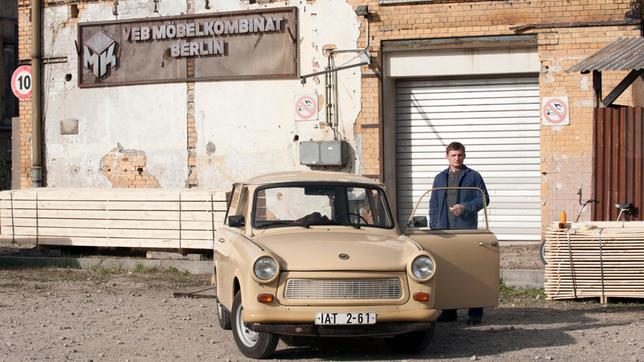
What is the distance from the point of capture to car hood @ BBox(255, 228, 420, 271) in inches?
365

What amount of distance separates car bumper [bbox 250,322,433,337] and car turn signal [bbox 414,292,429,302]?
0.23 meters

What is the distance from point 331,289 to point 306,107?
1231 centimetres

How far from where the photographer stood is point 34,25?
2317cm

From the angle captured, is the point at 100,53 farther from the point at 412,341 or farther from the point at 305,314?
the point at 305,314

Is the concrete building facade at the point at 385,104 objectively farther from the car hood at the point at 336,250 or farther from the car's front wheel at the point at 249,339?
the car's front wheel at the point at 249,339

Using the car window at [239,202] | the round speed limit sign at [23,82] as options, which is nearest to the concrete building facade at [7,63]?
the round speed limit sign at [23,82]

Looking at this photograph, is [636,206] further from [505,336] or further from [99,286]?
[99,286]

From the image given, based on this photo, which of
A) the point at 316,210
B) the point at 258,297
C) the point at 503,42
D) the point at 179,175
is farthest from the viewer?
the point at 179,175

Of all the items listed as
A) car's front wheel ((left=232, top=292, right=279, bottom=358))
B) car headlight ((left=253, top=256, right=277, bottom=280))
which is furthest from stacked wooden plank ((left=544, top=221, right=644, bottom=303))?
car headlight ((left=253, top=256, right=277, bottom=280))

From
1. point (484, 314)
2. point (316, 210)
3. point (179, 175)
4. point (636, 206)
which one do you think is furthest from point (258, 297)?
point (179, 175)

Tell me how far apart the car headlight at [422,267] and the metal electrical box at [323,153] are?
1133cm

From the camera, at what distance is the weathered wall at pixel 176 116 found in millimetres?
21234

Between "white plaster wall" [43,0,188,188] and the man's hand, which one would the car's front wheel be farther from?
"white plaster wall" [43,0,188,188]

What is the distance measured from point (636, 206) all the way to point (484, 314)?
183 inches
